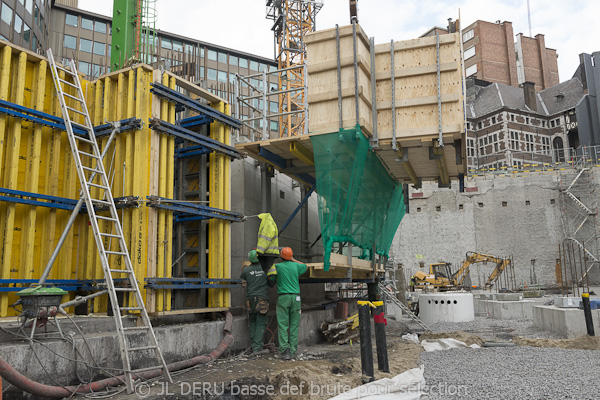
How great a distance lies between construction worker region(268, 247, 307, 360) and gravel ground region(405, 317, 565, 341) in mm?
6176

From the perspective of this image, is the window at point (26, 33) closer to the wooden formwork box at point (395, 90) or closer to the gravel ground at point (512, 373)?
the wooden formwork box at point (395, 90)

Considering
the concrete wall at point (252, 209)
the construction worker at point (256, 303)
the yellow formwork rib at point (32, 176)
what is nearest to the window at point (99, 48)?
the concrete wall at point (252, 209)

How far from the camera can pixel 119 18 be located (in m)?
11.7

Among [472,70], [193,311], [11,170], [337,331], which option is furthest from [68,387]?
[472,70]

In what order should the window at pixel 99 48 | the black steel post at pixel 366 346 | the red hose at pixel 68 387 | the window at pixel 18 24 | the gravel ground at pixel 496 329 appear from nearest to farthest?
the red hose at pixel 68 387
the black steel post at pixel 366 346
the gravel ground at pixel 496 329
the window at pixel 18 24
the window at pixel 99 48

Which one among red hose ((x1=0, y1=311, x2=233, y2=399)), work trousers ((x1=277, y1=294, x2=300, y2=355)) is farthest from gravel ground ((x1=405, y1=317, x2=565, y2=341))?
red hose ((x1=0, y1=311, x2=233, y2=399))

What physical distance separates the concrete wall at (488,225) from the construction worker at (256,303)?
108 ft

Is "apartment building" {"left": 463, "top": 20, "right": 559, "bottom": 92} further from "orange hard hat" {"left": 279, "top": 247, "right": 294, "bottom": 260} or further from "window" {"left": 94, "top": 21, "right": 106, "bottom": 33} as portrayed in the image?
"orange hard hat" {"left": 279, "top": 247, "right": 294, "bottom": 260}

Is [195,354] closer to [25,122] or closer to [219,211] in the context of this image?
[219,211]

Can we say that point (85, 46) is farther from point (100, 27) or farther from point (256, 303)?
point (256, 303)

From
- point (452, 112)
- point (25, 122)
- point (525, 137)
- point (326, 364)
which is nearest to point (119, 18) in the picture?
point (25, 122)

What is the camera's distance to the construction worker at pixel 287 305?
8.01m

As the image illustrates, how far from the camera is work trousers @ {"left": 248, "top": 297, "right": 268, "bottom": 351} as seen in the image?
27.6 feet

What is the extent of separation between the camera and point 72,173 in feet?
26.1
